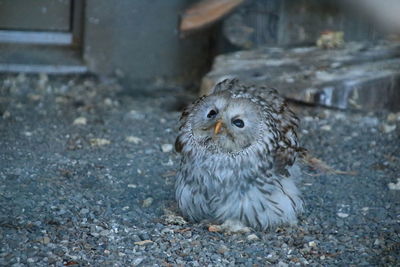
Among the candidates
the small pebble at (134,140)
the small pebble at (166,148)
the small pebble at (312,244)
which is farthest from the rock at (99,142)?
the small pebble at (312,244)

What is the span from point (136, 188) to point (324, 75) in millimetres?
1911

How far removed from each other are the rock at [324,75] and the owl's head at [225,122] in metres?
1.64

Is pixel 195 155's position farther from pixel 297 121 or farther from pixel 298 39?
pixel 298 39

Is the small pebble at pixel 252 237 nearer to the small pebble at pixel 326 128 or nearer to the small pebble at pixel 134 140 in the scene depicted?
the small pebble at pixel 134 140

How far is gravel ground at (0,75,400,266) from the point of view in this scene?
3461mm

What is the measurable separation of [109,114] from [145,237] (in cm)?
218

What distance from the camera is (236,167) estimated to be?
12.1 feet

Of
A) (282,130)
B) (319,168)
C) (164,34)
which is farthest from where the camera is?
(164,34)

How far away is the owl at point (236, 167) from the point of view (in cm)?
363

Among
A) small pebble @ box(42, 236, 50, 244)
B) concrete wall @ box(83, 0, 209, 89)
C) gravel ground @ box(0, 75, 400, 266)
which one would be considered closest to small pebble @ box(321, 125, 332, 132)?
gravel ground @ box(0, 75, 400, 266)

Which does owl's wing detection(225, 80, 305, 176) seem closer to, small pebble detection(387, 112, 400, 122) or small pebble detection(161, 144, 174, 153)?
small pebble detection(161, 144, 174, 153)

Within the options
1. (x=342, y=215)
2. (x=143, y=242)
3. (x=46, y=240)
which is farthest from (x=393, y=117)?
(x=46, y=240)

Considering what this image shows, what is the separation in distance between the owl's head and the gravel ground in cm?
44

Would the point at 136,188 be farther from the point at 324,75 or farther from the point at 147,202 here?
the point at 324,75
